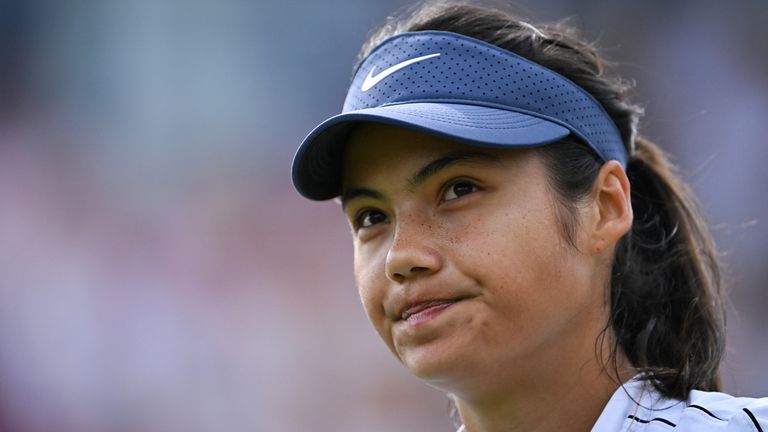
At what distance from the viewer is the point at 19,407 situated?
16.1 ft

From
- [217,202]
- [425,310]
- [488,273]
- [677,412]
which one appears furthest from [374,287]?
[217,202]

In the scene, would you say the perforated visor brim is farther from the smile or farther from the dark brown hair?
the smile

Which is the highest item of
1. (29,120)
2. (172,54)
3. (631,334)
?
(172,54)

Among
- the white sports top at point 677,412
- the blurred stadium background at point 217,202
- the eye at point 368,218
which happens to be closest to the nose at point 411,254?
the eye at point 368,218

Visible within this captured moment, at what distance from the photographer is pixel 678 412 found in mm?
1765

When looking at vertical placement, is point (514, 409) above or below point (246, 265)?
below

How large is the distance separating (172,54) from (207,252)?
1180mm

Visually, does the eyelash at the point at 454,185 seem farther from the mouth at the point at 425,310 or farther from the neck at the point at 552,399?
the neck at the point at 552,399

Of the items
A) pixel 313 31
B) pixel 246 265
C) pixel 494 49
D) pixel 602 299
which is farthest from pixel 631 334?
pixel 313 31

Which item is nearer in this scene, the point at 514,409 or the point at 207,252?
the point at 514,409

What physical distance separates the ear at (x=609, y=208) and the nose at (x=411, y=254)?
339mm

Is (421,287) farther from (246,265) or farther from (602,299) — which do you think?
(246,265)

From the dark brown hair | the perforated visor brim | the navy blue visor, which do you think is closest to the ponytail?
the dark brown hair

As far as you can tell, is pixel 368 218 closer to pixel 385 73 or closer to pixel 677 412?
pixel 385 73
